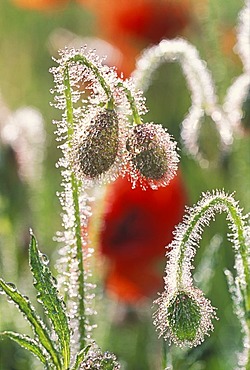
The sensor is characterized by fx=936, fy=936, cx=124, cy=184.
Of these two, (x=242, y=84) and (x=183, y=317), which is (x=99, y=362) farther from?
(x=242, y=84)

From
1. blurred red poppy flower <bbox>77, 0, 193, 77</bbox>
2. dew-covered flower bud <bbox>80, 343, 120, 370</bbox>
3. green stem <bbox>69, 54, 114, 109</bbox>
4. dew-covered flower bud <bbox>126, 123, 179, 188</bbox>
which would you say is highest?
blurred red poppy flower <bbox>77, 0, 193, 77</bbox>

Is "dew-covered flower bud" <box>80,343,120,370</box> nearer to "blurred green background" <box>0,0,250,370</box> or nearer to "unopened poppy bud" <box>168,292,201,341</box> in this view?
"unopened poppy bud" <box>168,292,201,341</box>

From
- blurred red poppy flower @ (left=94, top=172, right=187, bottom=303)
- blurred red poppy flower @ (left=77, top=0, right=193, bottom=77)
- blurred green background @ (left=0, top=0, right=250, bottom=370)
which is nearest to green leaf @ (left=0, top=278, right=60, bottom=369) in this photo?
blurred green background @ (left=0, top=0, right=250, bottom=370)

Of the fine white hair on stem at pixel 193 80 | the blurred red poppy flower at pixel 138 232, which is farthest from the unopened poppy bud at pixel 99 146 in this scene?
the blurred red poppy flower at pixel 138 232

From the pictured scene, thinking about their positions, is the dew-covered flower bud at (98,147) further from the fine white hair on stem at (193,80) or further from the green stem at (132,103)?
the fine white hair on stem at (193,80)

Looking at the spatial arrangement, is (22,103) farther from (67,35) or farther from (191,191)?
(191,191)

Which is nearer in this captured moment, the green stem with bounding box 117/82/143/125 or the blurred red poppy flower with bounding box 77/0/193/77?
the green stem with bounding box 117/82/143/125
